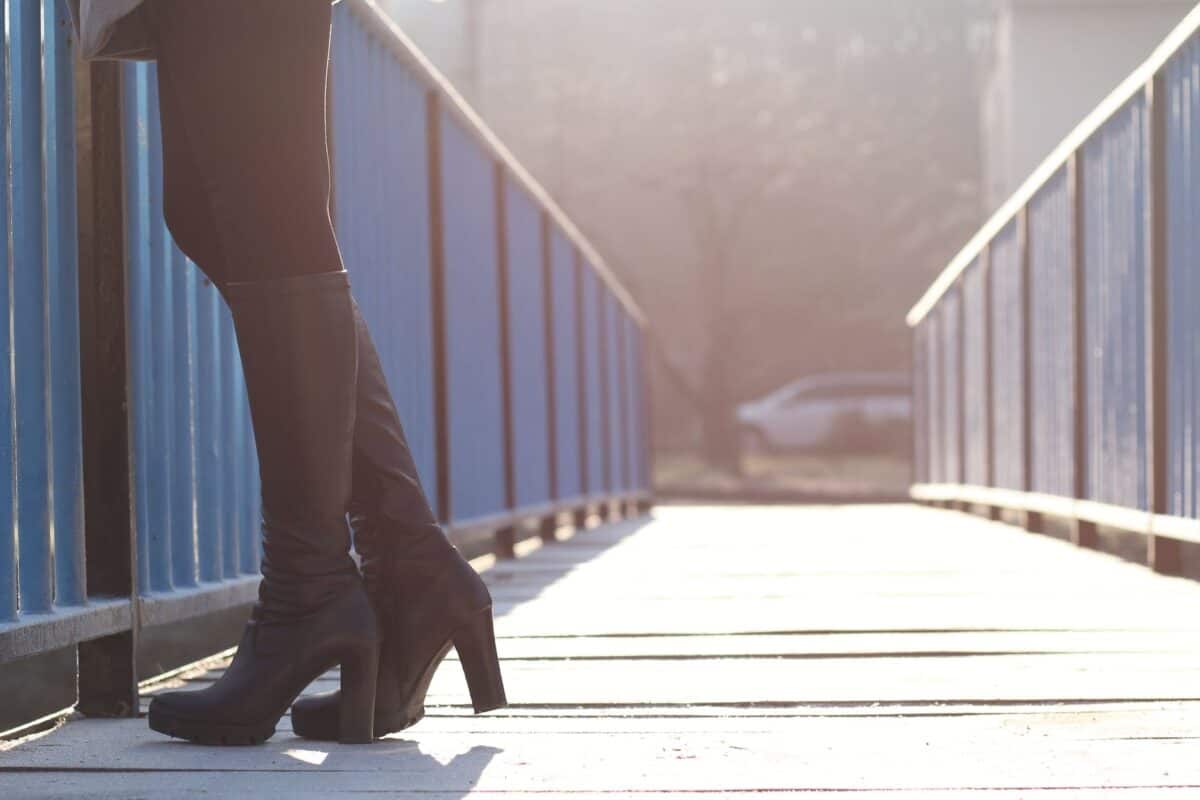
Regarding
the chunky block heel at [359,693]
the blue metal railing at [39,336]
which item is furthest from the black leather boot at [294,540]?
the blue metal railing at [39,336]

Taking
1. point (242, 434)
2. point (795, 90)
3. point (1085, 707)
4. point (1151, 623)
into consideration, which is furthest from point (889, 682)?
point (795, 90)

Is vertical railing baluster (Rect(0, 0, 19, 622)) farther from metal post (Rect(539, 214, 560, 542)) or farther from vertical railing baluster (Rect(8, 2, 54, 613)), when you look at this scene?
metal post (Rect(539, 214, 560, 542))

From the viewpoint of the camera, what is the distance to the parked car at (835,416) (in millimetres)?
21531

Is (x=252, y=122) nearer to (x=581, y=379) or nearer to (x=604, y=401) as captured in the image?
(x=581, y=379)

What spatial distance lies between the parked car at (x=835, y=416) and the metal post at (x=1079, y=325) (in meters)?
16.7

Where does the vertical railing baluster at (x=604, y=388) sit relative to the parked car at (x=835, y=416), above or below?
above

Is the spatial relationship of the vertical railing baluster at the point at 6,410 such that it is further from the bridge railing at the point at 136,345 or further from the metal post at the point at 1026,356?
the metal post at the point at 1026,356

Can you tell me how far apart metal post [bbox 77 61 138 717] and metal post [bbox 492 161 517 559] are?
2990mm

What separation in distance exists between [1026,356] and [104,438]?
14.9ft

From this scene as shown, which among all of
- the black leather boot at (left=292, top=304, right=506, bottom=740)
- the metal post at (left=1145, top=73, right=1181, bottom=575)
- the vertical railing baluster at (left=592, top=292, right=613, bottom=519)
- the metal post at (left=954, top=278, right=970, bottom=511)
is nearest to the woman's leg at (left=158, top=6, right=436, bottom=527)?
the black leather boot at (left=292, top=304, right=506, bottom=740)

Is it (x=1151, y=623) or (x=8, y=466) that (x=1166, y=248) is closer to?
(x=1151, y=623)

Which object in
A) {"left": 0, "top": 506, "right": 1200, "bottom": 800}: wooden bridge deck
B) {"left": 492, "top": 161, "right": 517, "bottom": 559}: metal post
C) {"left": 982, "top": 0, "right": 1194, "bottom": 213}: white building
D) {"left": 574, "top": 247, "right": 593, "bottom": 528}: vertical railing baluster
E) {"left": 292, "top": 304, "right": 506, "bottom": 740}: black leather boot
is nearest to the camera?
{"left": 0, "top": 506, "right": 1200, "bottom": 800}: wooden bridge deck

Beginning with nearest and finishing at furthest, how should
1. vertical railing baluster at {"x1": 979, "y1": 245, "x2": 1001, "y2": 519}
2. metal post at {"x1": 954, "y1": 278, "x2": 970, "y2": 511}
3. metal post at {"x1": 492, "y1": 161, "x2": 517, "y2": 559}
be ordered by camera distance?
1. metal post at {"x1": 492, "y1": 161, "x2": 517, "y2": 559}
2. vertical railing baluster at {"x1": 979, "y1": 245, "x2": 1001, "y2": 519}
3. metal post at {"x1": 954, "y1": 278, "x2": 970, "y2": 511}

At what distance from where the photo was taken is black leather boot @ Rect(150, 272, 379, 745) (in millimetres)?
1761
